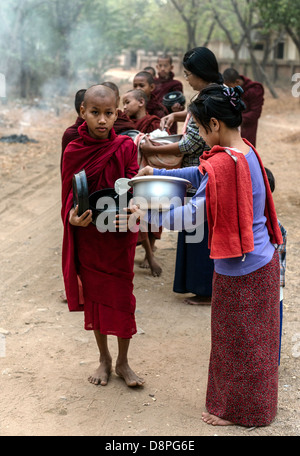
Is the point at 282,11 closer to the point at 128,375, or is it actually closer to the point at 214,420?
the point at 128,375

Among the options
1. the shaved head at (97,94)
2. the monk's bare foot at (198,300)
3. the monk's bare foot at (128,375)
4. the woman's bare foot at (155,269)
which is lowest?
the monk's bare foot at (198,300)

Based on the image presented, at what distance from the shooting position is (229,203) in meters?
2.89

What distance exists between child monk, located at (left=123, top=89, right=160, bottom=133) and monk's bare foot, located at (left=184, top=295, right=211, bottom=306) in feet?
5.02

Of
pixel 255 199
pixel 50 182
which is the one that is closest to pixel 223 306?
pixel 255 199

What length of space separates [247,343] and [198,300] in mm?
2094

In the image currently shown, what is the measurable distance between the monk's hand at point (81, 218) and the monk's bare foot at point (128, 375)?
1.01 meters

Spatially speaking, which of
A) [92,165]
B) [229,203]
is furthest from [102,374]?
[229,203]

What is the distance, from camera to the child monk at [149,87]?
5992 millimetres

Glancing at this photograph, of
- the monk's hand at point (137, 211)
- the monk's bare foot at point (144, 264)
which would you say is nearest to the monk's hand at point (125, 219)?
the monk's hand at point (137, 211)

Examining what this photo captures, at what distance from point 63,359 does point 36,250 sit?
2.42 metres

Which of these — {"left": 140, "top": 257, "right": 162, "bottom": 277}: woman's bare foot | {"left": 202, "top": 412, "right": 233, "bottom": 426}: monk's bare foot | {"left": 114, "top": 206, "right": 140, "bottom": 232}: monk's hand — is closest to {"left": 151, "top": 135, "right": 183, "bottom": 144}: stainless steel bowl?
{"left": 114, "top": 206, "right": 140, "bottom": 232}: monk's hand

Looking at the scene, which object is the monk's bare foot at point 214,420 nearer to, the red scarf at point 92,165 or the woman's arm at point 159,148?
the red scarf at point 92,165

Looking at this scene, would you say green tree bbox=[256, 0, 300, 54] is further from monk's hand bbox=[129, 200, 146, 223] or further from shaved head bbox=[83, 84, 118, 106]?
monk's hand bbox=[129, 200, 146, 223]

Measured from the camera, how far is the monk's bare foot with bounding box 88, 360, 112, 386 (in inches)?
146
